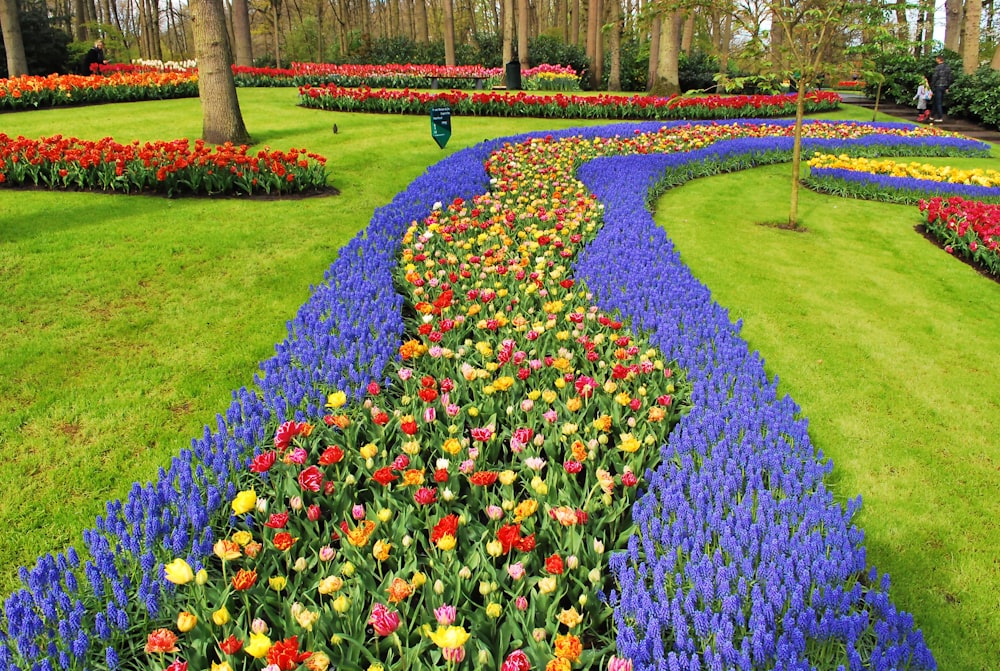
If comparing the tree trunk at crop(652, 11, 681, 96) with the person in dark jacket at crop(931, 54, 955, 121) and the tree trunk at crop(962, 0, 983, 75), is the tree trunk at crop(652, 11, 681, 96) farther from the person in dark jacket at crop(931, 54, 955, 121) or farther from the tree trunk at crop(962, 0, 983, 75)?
the tree trunk at crop(962, 0, 983, 75)

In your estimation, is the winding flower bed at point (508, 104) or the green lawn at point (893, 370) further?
the winding flower bed at point (508, 104)

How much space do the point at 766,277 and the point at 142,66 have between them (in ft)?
96.9

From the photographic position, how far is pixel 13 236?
718 centimetres

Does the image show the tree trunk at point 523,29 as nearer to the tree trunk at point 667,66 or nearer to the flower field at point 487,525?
the tree trunk at point 667,66

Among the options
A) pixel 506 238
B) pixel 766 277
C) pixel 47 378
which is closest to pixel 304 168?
pixel 506 238

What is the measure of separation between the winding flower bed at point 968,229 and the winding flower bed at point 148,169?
8.30m

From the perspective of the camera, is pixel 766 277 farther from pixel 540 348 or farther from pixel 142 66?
pixel 142 66

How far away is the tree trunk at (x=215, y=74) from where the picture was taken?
10773 mm

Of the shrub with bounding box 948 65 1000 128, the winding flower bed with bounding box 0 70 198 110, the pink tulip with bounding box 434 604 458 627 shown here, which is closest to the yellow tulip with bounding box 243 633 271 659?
the pink tulip with bounding box 434 604 458 627

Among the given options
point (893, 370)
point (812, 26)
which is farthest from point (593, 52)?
point (893, 370)

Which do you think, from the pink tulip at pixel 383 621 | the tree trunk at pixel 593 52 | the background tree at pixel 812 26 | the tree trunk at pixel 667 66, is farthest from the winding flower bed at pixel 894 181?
the tree trunk at pixel 593 52

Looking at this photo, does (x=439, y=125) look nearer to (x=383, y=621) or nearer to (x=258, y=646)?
(x=383, y=621)

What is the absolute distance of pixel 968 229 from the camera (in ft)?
26.8

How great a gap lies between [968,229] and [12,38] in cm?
2520
